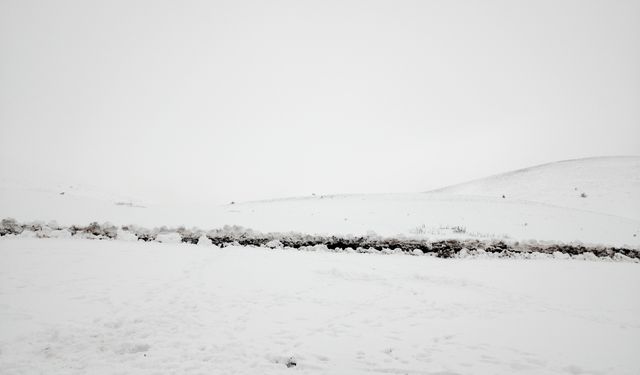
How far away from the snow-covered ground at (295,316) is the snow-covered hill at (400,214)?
7582mm

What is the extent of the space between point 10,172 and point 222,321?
1377 inches

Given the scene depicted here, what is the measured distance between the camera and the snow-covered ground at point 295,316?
5.05 meters

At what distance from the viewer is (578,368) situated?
199 inches

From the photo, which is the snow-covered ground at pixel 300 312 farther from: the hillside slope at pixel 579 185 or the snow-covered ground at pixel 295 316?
the hillside slope at pixel 579 185

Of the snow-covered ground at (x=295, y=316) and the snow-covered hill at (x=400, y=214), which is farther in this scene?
the snow-covered hill at (x=400, y=214)

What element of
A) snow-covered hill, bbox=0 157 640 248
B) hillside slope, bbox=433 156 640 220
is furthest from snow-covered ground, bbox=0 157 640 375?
hillside slope, bbox=433 156 640 220

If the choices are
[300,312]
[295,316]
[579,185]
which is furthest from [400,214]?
[579,185]

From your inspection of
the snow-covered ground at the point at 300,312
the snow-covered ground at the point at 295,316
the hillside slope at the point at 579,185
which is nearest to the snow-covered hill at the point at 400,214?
the hillside slope at the point at 579,185

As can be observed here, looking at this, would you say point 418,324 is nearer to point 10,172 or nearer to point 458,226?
point 458,226

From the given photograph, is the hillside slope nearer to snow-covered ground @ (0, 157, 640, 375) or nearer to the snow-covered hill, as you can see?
the snow-covered hill

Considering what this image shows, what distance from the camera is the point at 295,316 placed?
685 cm

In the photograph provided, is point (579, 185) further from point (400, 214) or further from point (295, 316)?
point (295, 316)

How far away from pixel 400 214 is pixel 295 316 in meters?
18.7

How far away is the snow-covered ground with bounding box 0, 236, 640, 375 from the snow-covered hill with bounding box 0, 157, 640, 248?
299 inches
